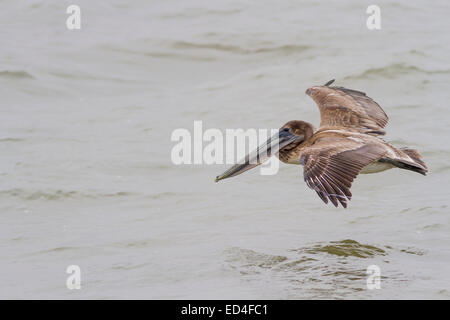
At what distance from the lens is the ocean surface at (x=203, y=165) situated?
7.00 meters

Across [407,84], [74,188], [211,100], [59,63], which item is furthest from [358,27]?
[74,188]

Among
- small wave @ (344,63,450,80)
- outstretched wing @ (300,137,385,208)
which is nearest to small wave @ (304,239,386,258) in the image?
outstretched wing @ (300,137,385,208)

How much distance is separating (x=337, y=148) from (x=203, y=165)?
12.2ft

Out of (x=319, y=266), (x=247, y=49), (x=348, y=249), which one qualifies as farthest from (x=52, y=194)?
(x=247, y=49)

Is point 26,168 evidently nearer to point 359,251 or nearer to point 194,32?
point 359,251

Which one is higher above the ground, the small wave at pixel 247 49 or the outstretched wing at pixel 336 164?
the small wave at pixel 247 49

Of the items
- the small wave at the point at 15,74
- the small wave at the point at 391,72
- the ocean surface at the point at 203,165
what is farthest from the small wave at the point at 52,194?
the small wave at the point at 391,72

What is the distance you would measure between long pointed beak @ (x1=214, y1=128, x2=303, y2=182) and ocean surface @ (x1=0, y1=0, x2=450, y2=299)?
609mm

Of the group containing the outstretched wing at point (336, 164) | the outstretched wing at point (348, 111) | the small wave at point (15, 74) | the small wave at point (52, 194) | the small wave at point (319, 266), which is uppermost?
the small wave at point (15, 74)

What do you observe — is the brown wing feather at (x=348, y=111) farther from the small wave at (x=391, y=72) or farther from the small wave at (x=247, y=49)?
the small wave at (x=247, y=49)

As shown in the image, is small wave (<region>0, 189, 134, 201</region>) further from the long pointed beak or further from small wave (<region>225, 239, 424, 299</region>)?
small wave (<region>225, 239, 424, 299</region>)

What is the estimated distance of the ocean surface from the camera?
7004mm

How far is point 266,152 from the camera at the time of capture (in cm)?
816

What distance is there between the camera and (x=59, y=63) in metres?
14.4
